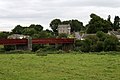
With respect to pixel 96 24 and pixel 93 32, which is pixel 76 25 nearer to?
pixel 93 32

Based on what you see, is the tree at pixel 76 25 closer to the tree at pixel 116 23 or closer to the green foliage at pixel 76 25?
Answer: the green foliage at pixel 76 25

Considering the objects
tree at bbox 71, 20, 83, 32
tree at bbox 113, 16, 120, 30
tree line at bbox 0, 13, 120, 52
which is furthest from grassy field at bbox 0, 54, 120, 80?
tree at bbox 71, 20, 83, 32

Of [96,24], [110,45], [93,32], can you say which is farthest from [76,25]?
[110,45]

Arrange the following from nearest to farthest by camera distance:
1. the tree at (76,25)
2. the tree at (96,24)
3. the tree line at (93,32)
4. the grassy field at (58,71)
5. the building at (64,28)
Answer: the grassy field at (58,71) < the tree line at (93,32) < the tree at (96,24) < the building at (64,28) < the tree at (76,25)

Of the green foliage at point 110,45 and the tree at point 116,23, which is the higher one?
the tree at point 116,23

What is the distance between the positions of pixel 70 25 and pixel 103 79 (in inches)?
5482

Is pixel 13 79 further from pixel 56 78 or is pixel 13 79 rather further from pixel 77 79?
pixel 77 79

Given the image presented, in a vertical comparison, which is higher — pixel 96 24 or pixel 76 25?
pixel 76 25

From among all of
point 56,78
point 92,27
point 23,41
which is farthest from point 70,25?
point 56,78

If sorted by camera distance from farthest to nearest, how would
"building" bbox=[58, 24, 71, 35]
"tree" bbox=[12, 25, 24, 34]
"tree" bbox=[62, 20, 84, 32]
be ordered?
"tree" bbox=[62, 20, 84, 32], "building" bbox=[58, 24, 71, 35], "tree" bbox=[12, 25, 24, 34]

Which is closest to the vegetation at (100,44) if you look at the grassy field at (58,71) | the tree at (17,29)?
the grassy field at (58,71)

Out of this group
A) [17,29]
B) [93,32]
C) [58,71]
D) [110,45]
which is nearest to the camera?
[58,71]

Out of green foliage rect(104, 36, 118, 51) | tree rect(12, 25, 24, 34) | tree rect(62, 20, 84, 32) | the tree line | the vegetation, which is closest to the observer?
green foliage rect(104, 36, 118, 51)

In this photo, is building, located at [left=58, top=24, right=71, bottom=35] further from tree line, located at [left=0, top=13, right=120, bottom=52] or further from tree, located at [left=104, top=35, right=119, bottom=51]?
tree, located at [left=104, top=35, right=119, bottom=51]
